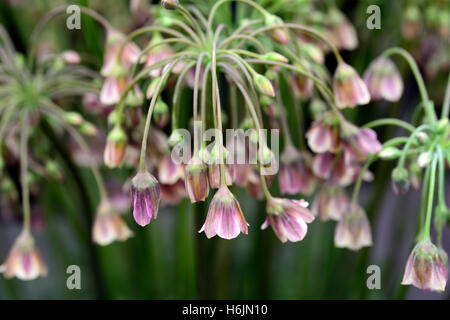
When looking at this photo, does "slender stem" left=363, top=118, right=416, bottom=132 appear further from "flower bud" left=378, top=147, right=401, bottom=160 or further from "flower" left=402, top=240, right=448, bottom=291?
"flower" left=402, top=240, right=448, bottom=291

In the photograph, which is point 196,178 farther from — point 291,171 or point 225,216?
point 291,171

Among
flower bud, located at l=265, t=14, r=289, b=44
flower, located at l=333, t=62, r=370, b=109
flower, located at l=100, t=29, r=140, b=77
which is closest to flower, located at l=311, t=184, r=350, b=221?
flower, located at l=333, t=62, r=370, b=109

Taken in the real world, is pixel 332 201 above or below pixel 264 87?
below

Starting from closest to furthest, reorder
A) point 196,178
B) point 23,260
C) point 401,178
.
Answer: point 196,178 < point 401,178 < point 23,260

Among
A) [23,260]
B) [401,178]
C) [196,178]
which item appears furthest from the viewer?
[23,260]

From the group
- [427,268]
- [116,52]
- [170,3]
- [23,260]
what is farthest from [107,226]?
[427,268]
